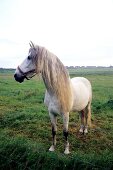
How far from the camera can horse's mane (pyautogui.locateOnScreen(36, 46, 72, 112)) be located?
20.0ft

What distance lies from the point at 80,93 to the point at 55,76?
1.48 meters

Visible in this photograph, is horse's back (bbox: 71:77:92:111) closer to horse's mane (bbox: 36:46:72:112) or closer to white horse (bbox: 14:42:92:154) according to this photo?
white horse (bbox: 14:42:92:154)

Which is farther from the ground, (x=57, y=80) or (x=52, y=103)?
(x=57, y=80)

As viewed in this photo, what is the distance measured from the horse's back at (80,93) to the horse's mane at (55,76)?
1.98ft

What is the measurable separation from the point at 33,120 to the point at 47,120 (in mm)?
530

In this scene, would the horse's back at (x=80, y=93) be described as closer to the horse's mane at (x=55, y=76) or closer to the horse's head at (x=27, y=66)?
the horse's mane at (x=55, y=76)

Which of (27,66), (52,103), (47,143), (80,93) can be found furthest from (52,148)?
(27,66)

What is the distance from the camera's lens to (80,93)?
760 cm

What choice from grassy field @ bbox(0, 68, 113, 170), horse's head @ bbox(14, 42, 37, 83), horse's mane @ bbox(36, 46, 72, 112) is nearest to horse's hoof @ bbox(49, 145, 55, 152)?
grassy field @ bbox(0, 68, 113, 170)

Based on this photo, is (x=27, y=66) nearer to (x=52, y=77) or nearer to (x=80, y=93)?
(x=52, y=77)

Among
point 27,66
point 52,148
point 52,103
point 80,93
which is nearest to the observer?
point 27,66

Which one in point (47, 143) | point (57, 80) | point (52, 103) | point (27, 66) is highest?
point (27, 66)

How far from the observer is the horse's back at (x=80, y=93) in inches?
288

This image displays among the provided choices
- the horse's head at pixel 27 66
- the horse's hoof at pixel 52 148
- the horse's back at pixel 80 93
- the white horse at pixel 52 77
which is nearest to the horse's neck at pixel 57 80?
the white horse at pixel 52 77
